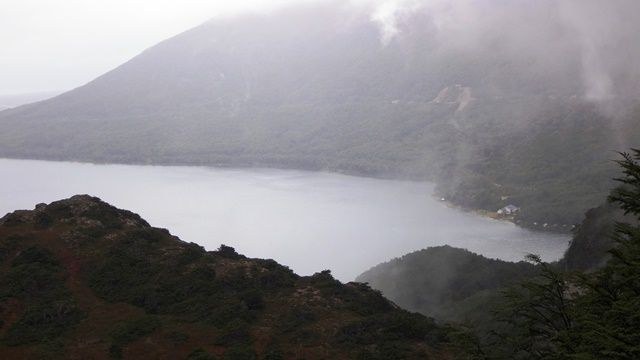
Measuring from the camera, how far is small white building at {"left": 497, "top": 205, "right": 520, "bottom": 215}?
17950 cm

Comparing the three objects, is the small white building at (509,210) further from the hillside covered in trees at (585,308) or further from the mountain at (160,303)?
the hillside covered in trees at (585,308)

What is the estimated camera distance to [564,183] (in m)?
194

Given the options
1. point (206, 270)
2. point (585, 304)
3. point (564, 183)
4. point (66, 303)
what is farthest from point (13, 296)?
point (564, 183)

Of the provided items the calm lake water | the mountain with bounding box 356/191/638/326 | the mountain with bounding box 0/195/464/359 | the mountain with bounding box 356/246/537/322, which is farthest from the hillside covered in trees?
the calm lake water

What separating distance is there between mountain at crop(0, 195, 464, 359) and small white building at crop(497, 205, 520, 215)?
148 m

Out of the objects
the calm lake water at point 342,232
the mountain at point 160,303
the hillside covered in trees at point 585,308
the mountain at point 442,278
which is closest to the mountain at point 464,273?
the mountain at point 442,278

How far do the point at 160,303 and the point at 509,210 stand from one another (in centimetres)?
15868

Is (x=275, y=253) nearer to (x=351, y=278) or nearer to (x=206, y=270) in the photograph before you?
(x=351, y=278)

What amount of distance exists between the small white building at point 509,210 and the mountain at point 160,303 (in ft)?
486

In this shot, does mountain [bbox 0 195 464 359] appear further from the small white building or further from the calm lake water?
the small white building

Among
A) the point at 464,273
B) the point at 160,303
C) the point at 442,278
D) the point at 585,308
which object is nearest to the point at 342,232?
the point at 442,278

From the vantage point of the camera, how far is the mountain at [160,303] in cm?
2919

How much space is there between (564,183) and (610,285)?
620ft

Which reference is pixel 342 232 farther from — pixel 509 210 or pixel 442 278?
pixel 442 278
